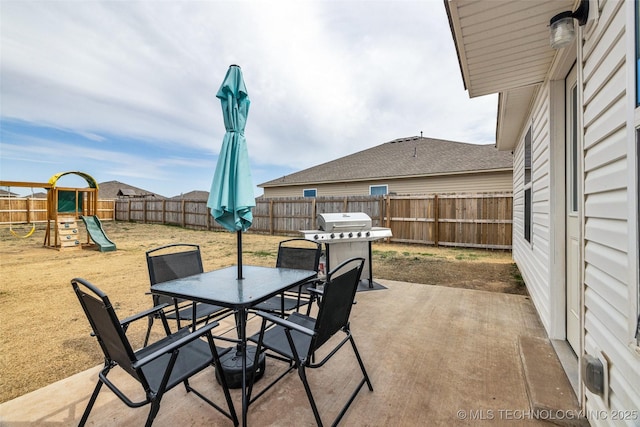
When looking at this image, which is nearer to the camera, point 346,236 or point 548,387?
point 548,387

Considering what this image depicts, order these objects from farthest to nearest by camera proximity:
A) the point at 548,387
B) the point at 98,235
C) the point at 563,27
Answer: the point at 98,235, the point at 548,387, the point at 563,27

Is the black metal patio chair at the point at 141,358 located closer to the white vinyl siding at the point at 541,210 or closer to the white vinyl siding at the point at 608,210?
the white vinyl siding at the point at 608,210

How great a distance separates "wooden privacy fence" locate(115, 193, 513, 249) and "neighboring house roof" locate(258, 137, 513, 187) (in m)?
2.50

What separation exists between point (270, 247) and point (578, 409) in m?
8.33

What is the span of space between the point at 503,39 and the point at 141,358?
319 centimetres

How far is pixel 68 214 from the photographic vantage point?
30.6 feet

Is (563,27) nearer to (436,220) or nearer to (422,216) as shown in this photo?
(436,220)

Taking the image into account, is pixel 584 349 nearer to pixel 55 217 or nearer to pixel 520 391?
pixel 520 391

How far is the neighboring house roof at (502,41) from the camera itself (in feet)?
5.81

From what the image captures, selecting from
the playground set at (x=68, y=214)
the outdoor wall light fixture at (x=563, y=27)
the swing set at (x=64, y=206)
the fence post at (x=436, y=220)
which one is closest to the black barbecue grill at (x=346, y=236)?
the outdoor wall light fixture at (x=563, y=27)

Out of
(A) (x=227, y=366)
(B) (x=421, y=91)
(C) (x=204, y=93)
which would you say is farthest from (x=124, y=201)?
(A) (x=227, y=366)

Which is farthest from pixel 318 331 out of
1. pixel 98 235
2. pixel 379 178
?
pixel 379 178

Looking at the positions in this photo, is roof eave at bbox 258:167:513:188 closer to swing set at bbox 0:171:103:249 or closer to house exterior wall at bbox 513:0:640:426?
swing set at bbox 0:171:103:249

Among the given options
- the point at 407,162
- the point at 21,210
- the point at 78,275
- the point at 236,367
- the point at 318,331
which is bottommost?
the point at 78,275
